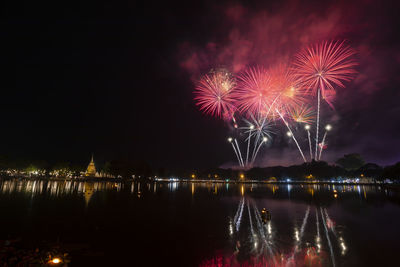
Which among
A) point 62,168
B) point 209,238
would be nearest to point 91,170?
point 62,168

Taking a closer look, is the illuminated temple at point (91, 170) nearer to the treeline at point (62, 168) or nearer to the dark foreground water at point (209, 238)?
the treeline at point (62, 168)

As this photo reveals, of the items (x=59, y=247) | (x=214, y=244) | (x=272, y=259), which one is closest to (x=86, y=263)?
(x=59, y=247)

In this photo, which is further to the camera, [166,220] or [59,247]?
[166,220]

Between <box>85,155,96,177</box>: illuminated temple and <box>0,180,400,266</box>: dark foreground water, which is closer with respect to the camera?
<box>0,180,400,266</box>: dark foreground water

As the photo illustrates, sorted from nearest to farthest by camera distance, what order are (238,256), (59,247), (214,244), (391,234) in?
(238,256)
(59,247)
(214,244)
(391,234)

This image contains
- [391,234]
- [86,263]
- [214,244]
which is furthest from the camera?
[391,234]

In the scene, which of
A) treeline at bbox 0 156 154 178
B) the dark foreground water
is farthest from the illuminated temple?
the dark foreground water

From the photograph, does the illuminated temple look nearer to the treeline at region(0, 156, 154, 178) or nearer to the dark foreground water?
the treeline at region(0, 156, 154, 178)

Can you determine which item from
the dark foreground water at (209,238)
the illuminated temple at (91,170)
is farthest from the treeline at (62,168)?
Result: the dark foreground water at (209,238)

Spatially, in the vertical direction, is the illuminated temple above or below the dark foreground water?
above

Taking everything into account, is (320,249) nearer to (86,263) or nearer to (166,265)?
(166,265)

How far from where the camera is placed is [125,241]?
463 inches

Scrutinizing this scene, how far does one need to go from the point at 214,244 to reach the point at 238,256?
1991 mm

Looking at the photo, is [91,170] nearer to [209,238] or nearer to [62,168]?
[62,168]
